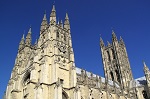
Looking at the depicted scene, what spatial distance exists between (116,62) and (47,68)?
1253 inches

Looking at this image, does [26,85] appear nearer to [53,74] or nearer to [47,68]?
[47,68]

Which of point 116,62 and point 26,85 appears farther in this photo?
point 116,62

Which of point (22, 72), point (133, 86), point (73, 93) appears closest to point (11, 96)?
point (22, 72)

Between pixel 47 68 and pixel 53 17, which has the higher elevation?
pixel 53 17

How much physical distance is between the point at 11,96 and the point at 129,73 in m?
35.6

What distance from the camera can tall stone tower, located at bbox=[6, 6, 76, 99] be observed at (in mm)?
28356

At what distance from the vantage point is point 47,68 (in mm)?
30203

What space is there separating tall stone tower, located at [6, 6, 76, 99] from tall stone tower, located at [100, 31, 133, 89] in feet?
76.2

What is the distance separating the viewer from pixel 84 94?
33281 mm

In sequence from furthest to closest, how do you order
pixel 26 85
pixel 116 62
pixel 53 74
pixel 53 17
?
pixel 116 62
pixel 53 17
pixel 26 85
pixel 53 74

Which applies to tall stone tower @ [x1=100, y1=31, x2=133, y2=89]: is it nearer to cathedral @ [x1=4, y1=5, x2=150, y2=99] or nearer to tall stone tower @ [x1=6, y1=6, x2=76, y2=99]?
cathedral @ [x1=4, y1=5, x2=150, y2=99]

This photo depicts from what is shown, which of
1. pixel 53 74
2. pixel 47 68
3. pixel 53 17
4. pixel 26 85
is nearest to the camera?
pixel 53 74

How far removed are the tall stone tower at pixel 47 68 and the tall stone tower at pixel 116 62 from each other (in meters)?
23.2

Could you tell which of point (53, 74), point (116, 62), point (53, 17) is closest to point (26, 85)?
point (53, 74)
